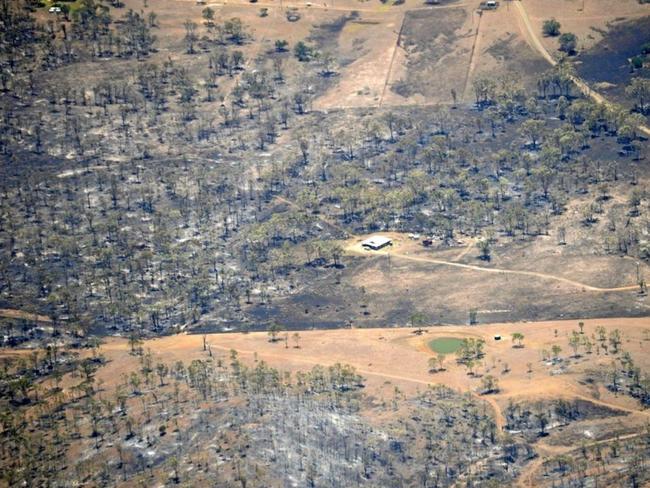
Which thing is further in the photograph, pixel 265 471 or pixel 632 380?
pixel 632 380

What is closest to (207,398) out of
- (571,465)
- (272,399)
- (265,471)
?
(272,399)

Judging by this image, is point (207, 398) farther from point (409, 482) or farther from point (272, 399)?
point (409, 482)

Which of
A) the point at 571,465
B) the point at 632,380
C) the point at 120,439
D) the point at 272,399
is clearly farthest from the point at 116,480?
the point at 632,380

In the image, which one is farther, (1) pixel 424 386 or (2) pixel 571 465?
(1) pixel 424 386

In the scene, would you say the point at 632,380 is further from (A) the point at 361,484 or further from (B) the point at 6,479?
(B) the point at 6,479

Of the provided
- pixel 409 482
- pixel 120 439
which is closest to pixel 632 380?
pixel 409 482

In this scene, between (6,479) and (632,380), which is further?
(632,380)

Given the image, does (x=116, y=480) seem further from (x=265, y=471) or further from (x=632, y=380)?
(x=632, y=380)
